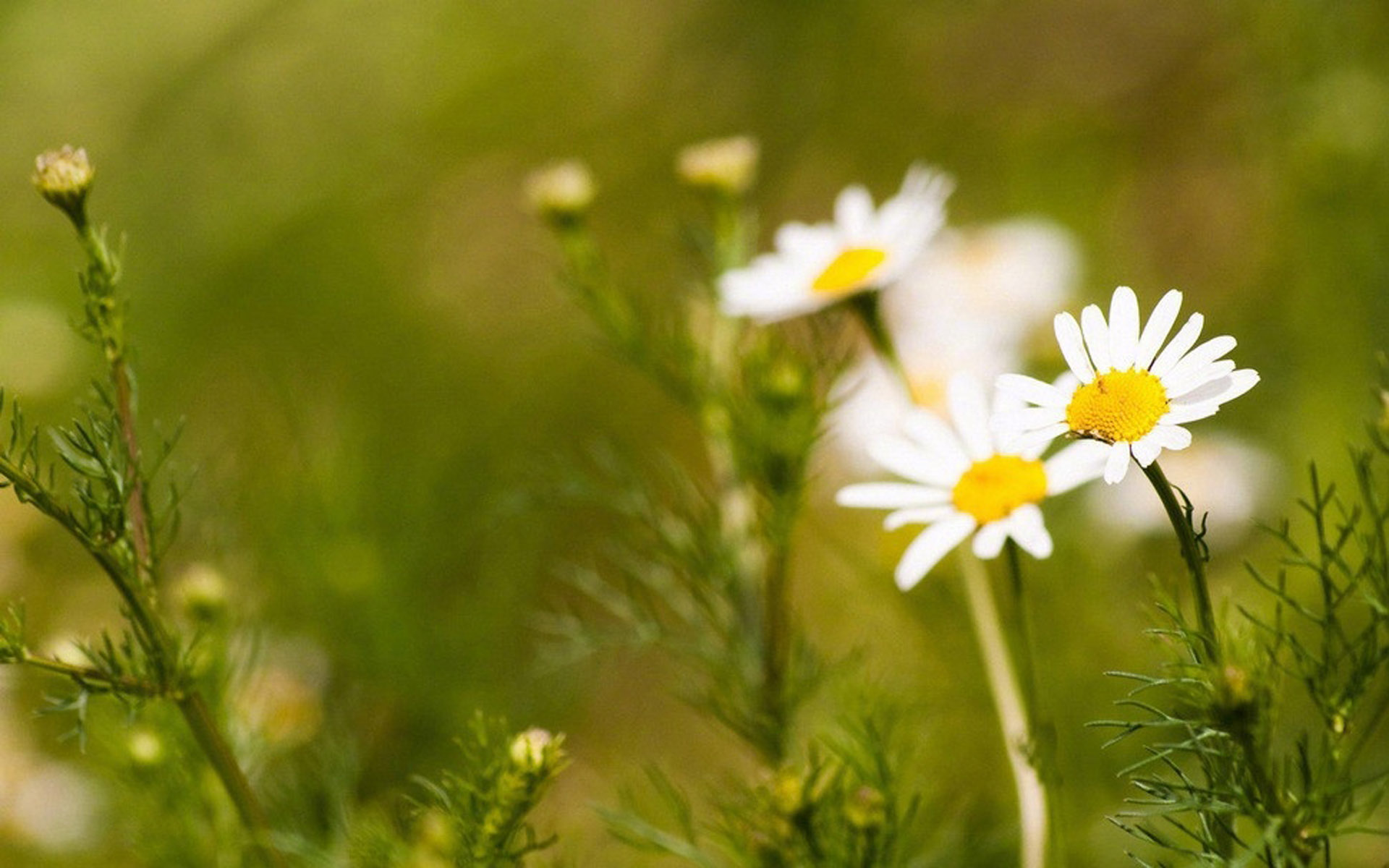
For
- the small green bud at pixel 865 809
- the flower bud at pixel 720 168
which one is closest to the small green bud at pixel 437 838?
the small green bud at pixel 865 809

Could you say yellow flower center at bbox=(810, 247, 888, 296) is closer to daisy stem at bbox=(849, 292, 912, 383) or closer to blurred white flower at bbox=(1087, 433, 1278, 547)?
daisy stem at bbox=(849, 292, 912, 383)

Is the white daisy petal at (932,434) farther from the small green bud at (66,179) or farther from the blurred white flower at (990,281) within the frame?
the blurred white flower at (990,281)

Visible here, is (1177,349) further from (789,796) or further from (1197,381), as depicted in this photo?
(789,796)

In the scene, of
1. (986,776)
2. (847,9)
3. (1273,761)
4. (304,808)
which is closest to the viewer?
(1273,761)

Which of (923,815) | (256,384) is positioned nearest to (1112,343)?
(923,815)

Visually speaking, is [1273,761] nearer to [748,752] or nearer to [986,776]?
[986,776]

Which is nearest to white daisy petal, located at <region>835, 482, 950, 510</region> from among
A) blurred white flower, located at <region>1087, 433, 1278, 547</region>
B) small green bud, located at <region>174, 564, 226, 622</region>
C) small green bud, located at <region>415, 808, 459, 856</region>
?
small green bud, located at <region>415, 808, 459, 856</region>
